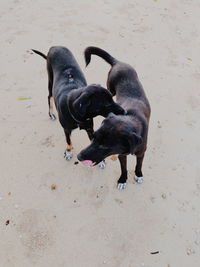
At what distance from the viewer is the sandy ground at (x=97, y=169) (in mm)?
3029

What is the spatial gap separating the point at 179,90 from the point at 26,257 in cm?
390

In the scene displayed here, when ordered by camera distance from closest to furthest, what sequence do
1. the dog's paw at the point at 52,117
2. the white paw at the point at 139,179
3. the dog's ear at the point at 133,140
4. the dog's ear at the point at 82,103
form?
the dog's ear at the point at 133,140 → the dog's ear at the point at 82,103 → the white paw at the point at 139,179 → the dog's paw at the point at 52,117

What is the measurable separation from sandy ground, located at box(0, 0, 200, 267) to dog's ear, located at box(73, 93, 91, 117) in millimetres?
1275

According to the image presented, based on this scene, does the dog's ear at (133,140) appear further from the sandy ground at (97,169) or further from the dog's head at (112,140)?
the sandy ground at (97,169)

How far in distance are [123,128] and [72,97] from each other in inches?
35.1

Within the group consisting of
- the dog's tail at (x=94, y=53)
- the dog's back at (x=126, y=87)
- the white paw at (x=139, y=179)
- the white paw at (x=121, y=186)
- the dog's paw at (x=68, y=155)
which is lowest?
the white paw at (x=121, y=186)

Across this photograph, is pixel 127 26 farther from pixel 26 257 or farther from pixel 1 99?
pixel 26 257

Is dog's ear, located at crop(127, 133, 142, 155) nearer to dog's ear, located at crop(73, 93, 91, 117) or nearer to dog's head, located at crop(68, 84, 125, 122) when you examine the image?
dog's head, located at crop(68, 84, 125, 122)

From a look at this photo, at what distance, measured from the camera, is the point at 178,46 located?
5.75 metres

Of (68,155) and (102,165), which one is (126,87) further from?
(68,155)

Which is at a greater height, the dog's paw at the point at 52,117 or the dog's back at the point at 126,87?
the dog's back at the point at 126,87

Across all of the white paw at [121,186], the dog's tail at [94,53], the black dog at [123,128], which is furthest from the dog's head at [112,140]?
the dog's tail at [94,53]

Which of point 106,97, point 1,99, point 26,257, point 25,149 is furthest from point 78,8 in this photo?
point 26,257

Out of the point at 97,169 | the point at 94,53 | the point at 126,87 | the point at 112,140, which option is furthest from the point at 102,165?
the point at 94,53
